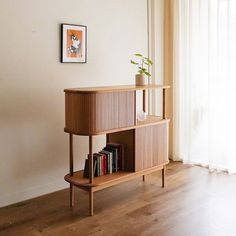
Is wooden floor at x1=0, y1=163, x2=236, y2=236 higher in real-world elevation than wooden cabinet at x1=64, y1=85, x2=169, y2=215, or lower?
lower

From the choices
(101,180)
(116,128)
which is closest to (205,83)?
(116,128)

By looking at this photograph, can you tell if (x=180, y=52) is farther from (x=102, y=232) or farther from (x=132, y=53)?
(x=102, y=232)

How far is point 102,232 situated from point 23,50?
1756 millimetres

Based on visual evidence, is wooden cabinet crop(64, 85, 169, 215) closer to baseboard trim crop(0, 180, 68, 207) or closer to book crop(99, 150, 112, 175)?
book crop(99, 150, 112, 175)

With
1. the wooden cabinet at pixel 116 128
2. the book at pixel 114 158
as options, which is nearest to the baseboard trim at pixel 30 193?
the wooden cabinet at pixel 116 128

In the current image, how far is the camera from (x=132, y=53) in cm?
426

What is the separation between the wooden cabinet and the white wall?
0.42 metres

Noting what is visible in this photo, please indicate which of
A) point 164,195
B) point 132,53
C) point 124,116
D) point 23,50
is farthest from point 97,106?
point 132,53

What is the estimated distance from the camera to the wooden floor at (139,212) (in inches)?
106

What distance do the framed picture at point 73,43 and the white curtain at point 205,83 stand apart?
1.39 m

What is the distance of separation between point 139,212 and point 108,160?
549 millimetres

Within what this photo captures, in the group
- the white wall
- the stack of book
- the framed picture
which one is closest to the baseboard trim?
the white wall

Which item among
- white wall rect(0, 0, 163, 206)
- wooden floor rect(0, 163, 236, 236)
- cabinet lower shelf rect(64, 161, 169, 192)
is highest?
white wall rect(0, 0, 163, 206)

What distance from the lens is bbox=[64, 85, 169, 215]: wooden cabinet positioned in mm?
2887
